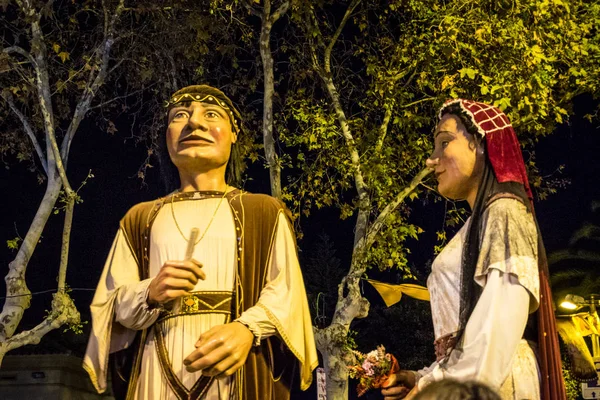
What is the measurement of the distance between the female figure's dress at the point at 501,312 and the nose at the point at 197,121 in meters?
1.63

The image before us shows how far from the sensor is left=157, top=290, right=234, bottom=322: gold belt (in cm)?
447

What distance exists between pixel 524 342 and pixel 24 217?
2196 centimetres

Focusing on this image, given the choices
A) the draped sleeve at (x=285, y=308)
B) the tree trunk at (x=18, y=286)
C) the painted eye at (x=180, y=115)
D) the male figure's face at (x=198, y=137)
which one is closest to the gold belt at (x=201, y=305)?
the draped sleeve at (x=285, y=308)

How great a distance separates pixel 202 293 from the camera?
4.52 m

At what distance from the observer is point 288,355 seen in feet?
15.2

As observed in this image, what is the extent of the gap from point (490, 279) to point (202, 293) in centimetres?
150

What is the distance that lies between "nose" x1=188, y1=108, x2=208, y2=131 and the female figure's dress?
1631mm

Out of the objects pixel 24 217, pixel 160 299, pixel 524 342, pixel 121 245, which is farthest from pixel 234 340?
pixel 24 217

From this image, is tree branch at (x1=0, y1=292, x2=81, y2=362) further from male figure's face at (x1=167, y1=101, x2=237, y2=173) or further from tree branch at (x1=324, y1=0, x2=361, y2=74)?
male figure's face at (x1=167, y1=101, x2=237, y2=173)

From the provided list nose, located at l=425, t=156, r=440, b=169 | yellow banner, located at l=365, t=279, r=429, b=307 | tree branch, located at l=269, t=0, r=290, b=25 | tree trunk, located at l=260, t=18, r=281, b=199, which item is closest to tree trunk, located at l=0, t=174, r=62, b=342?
tree trunk, located at l=260, t=18, r=281, b=199

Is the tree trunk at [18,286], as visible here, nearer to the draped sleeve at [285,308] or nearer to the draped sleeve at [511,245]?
the draped sleeve at [285,308]

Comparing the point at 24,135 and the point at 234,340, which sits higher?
the point at 24,135

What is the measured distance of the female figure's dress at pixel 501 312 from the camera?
137 inches

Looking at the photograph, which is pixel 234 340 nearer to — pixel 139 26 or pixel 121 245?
pixel 121 245
